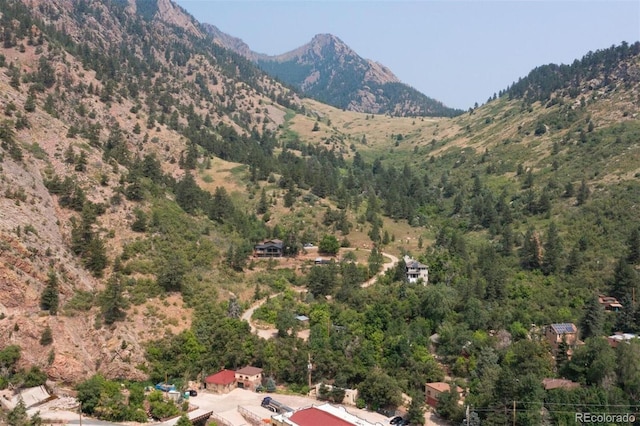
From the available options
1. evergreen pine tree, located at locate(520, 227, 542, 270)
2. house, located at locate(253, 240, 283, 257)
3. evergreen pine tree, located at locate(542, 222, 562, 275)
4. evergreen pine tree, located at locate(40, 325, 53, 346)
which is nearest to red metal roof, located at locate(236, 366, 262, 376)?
evergreen pine tree, located at locate(40, 325, 53, 346)

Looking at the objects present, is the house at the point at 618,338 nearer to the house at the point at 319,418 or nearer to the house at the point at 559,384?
the house at the point at 559,384

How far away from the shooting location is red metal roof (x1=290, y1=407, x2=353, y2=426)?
3594 centimetres

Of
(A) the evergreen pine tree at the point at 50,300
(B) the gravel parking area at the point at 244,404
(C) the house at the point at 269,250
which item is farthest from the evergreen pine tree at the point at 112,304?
(C) the house at the point at 269,250

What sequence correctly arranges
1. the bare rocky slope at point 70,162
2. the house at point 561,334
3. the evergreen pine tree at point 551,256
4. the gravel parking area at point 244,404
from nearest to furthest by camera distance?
the gravel parking area at point 244,404, the bare rocky slope at point 70,162, the house at point 561,334, the evergreen pine tree at point 551,256

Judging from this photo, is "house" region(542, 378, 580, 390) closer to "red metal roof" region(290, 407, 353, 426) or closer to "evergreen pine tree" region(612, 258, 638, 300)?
"red metal roof" region(290, 407, 353, 426)

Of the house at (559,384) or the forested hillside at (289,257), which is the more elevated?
the forested hillside at (289,257)

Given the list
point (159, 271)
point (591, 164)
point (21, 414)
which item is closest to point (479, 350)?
point (159, 271)

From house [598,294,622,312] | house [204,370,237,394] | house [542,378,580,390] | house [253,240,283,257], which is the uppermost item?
house [253,240,283,257]

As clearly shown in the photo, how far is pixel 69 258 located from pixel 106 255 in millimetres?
3670

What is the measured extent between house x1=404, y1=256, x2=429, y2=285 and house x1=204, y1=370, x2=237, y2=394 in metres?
22.7

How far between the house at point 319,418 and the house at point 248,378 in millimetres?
6832

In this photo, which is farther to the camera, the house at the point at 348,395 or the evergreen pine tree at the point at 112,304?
the evergreen pine tree at the point at 112,304

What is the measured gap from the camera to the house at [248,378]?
146 feet

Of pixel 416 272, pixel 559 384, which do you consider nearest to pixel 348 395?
pixel 559 384
